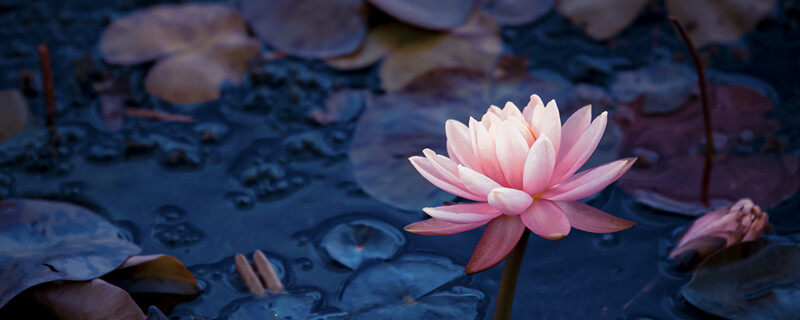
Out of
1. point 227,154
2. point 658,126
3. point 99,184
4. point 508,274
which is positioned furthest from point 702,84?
A: point 99,184

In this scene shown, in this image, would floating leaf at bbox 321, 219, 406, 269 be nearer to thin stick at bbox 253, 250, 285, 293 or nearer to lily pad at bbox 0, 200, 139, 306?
thin stick at bbox 253, 250, 285, 293

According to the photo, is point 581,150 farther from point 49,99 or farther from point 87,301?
point 49,99

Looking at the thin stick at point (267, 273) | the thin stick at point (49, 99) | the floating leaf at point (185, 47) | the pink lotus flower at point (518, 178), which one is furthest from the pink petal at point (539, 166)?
the thin stick at point (49, 99)

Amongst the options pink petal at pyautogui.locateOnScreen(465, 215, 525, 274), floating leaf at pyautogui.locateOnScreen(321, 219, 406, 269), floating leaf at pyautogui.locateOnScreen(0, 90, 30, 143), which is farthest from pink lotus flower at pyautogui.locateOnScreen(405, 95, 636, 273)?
floating leaf at pyautogui.locateOnScreen(0, 90, 30, 143)

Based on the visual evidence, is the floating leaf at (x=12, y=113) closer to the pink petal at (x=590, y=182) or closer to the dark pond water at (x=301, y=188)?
the dark pond water at (x=301, y=188)

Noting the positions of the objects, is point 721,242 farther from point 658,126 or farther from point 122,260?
point 122,260

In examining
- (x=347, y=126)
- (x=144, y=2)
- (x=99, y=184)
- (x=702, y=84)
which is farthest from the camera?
(x=144, y=2)
